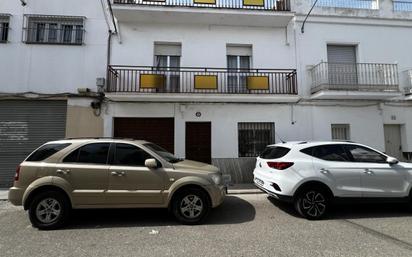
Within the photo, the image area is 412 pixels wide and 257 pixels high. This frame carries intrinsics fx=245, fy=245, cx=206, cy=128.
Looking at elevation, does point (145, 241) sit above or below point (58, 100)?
below

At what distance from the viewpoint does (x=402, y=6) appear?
10633mm

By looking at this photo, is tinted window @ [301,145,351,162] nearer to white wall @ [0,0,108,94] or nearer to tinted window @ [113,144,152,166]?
tinted window @ [113,144,152,166]

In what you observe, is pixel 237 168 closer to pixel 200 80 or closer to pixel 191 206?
pixel 200 80

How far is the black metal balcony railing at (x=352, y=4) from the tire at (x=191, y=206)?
9.65 m

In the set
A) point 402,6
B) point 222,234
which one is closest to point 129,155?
point 222,234

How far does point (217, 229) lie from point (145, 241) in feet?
4.34

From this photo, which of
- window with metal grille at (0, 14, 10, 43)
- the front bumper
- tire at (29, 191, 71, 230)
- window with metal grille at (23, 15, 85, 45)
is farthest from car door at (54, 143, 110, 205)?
window with metal grille at (0, 14, 10, 43)

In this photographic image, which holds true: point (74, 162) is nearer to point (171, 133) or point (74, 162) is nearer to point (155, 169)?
point (155, 169)

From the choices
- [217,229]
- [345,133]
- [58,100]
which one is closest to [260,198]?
[217,229]

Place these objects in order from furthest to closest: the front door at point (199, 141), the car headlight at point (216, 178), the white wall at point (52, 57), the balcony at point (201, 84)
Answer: the front door at point (199, 141) → the white wall at point (52, 57) → the balcony at point (201, 84) → the car headlight at point (216, 178)

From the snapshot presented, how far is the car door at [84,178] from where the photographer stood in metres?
4.73

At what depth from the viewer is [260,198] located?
22.5 ft

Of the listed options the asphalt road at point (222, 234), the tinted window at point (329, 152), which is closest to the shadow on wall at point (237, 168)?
the asphalt road at point (222, 234)

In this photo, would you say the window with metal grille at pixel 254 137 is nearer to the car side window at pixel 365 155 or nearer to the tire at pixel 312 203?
the car side window at pixel 365 155
